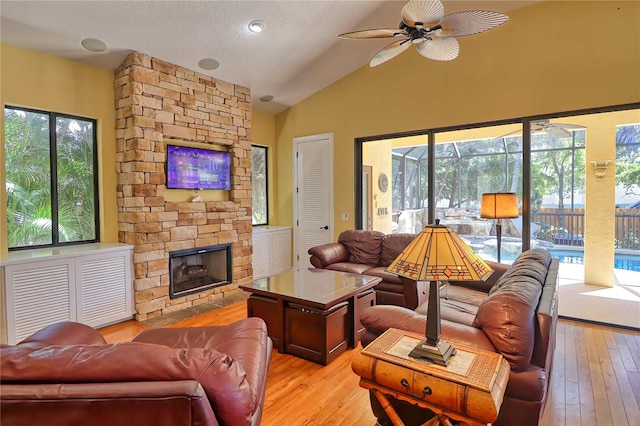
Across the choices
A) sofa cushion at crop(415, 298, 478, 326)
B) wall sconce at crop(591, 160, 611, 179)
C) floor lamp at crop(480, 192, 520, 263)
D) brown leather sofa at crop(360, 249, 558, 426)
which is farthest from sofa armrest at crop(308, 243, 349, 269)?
wall sconce at crop(591, 160, 611, 179)

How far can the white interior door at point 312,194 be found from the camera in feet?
19.2

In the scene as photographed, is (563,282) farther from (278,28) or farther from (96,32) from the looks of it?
(96,32)

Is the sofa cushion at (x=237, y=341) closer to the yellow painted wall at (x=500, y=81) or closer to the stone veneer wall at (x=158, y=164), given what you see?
the stone veneer wall at (x=158, y=164)

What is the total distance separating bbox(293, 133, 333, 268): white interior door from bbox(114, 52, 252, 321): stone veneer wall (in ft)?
5.23

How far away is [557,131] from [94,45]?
526 centimetres

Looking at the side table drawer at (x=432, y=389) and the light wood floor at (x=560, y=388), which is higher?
the side table drawer at (x=432, y=389)

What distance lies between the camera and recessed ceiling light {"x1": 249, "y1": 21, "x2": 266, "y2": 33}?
3865 millimetres

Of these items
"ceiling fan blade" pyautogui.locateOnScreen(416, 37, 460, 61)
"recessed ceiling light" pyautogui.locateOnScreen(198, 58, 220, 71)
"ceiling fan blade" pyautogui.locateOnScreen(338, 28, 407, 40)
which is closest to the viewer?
"ceiling fan blade" pyautogui.locateOnScreen(338, 28, 407, 40)

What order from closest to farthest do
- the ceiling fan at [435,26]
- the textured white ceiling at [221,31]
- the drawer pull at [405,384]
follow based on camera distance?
the drawer pull at [405,384]
the ceiling fan at [435,26]
the textured white ceiling at [221,31]

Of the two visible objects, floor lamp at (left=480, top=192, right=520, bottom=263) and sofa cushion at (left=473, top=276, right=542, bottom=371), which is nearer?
sofa cushion at (left=473, top=276, right=542, bottom=371)

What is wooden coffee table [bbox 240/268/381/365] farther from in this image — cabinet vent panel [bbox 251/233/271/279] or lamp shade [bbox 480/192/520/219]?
cabinet vent panel [bbox 251/233/271/279]

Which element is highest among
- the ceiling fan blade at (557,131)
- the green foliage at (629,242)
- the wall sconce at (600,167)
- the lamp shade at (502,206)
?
the ceiling fan blade at (557,131)

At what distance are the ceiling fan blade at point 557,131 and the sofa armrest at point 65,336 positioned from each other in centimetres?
471

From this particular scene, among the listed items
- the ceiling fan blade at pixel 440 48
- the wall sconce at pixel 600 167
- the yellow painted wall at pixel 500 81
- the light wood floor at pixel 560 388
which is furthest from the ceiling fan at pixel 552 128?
the light wood floor at pixel 560 388
